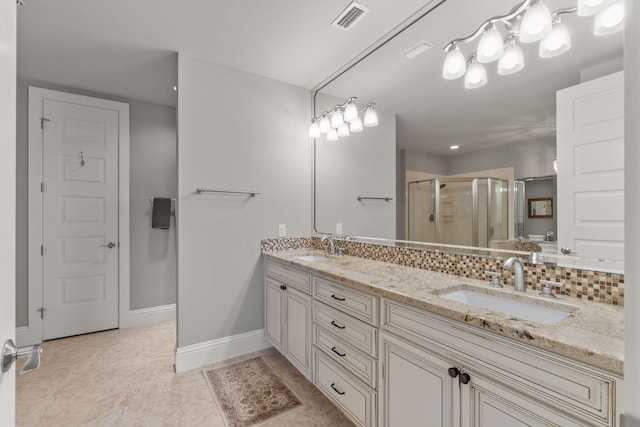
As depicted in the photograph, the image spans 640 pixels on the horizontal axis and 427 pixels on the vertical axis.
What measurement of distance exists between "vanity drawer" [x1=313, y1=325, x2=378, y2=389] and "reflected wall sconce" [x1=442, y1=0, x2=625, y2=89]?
1543mm

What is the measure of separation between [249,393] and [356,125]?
2134 mm

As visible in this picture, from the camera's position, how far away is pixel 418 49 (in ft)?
6.36

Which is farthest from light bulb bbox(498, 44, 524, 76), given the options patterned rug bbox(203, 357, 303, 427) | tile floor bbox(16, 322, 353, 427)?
patterned rug bbox(203, 357, 303, 427)

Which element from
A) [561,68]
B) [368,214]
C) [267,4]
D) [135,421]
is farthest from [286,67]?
[135,421]

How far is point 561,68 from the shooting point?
1.27m

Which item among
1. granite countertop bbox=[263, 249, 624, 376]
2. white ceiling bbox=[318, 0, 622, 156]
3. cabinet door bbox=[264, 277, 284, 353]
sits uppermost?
white ceiling bbox=[318, 0, 622, 156]

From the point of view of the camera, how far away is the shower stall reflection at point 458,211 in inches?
60.1

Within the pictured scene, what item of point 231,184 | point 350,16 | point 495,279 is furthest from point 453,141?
point 231,184

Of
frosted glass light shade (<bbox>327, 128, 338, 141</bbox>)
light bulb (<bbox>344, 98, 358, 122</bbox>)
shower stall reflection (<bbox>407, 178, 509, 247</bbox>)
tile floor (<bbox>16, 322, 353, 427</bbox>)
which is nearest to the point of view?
shower stall reflection (<bbox>407, 178, 509, 247</bbox>)

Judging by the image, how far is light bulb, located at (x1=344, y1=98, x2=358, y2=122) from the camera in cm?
241

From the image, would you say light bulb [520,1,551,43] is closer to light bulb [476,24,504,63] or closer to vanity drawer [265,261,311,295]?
light bulb [476,24,504,63]

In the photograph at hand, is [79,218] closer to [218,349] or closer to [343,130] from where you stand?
[218,349]

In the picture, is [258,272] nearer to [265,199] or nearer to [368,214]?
[265,199]

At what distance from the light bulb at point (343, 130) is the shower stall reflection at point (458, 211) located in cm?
85
